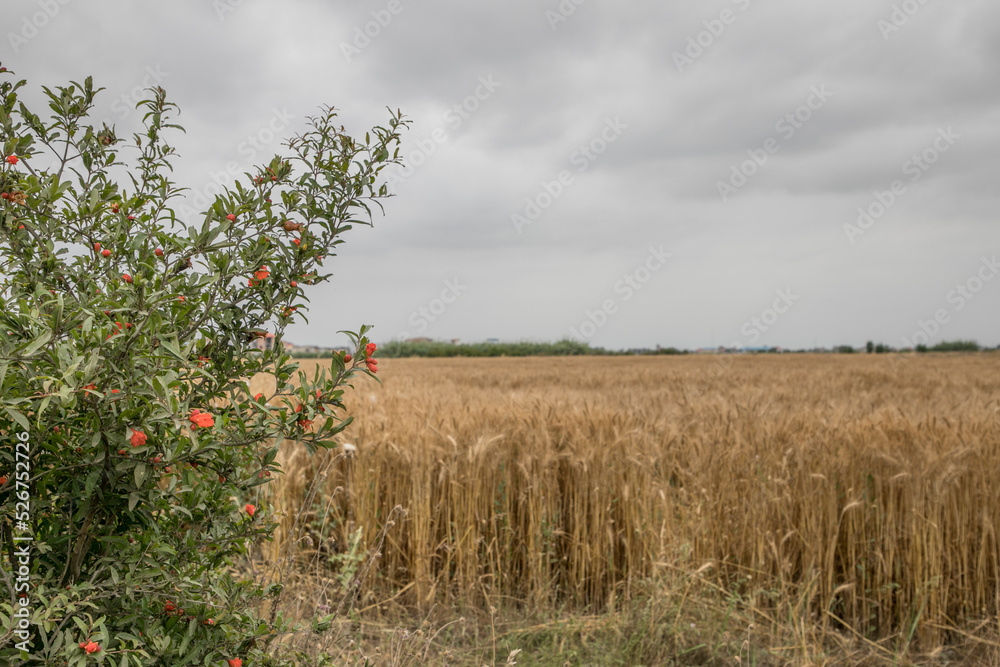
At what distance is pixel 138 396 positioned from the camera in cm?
94

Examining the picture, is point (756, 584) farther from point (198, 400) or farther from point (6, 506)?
point (6, 506)

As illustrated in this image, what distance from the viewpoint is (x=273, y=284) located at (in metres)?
1.37

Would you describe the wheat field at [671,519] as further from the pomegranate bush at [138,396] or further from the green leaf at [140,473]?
the green leaf at [140,473]

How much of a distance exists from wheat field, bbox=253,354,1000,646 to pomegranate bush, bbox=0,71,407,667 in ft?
5.32

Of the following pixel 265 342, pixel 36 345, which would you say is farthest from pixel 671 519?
pixel 36 345

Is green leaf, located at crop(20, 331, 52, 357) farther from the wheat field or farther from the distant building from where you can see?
the wheat field

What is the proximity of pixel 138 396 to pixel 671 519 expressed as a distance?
2809mm

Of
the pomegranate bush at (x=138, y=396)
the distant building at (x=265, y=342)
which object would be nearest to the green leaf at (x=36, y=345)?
the pomegranate bush at (x=138, y=396)

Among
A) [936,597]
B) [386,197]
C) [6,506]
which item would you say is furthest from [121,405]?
[936,597]

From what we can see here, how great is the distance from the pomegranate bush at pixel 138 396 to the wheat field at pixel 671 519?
162 centimetres

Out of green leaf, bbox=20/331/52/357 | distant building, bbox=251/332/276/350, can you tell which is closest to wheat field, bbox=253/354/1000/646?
distant building, bbox=251/332/276/350

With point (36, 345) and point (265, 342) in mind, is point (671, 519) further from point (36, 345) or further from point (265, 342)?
point (36, 345)

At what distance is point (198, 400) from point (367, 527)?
2.33 m

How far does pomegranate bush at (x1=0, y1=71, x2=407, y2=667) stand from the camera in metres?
0.95
